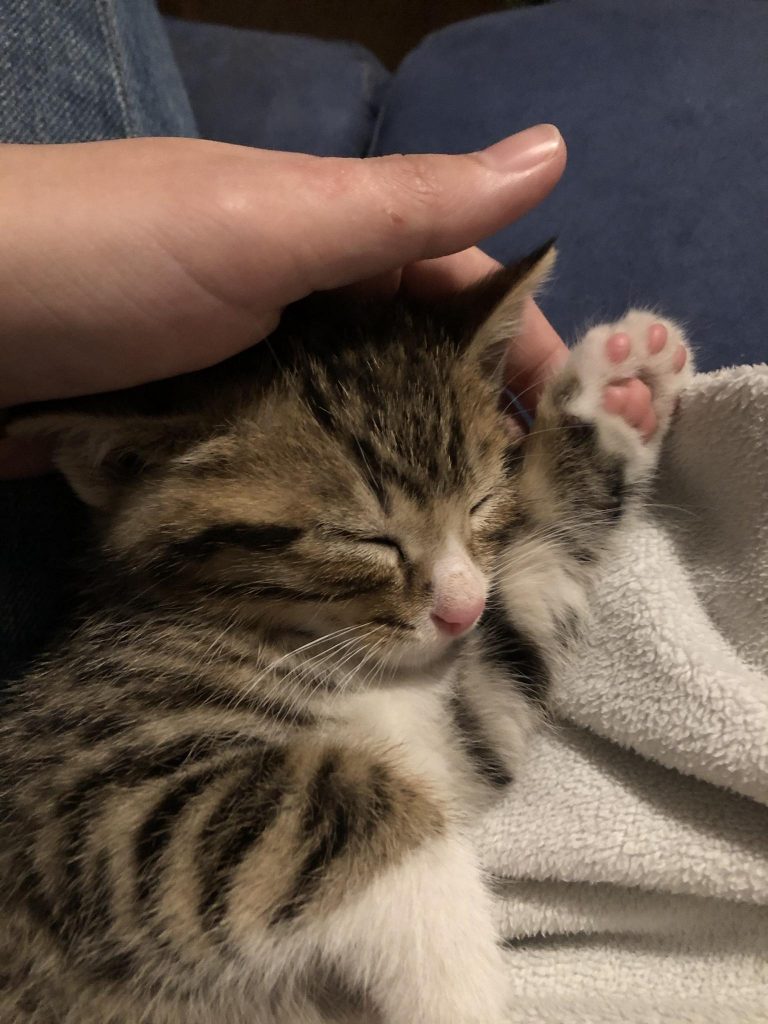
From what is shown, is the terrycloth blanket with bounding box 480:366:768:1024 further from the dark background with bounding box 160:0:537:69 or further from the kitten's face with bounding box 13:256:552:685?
the dark background with bounding box 160:0:537:69

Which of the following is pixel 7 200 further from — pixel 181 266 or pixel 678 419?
pixel 678 419

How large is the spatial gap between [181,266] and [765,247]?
0.92 metres

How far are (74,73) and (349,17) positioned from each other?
2.26m

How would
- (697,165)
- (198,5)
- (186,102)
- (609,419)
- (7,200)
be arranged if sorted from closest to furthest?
(7,200) < (609,419) < (697,165) < (186,102) < (198,5)

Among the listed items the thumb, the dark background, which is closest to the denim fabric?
the thumb

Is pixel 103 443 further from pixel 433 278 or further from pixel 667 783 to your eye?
pixel 667 783

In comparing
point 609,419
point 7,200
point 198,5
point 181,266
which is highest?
point 198,5

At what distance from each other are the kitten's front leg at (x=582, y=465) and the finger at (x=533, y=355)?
0.49 ft

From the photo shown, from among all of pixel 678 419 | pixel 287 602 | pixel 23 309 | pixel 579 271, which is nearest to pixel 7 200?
pixel 23 309

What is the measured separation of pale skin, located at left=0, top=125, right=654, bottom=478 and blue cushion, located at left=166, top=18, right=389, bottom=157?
1.00m

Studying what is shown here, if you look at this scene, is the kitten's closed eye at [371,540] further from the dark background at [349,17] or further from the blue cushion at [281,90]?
the dark background at [349,17]

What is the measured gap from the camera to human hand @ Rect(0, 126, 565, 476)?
73cm

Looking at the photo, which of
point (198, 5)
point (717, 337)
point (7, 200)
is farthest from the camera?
point (198, 5)

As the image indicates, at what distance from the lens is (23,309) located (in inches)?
30.0
